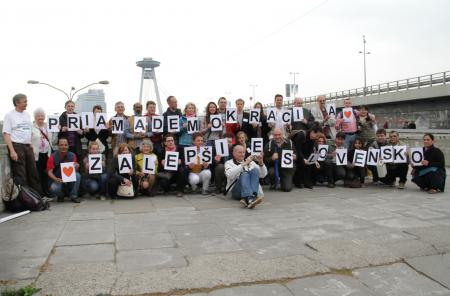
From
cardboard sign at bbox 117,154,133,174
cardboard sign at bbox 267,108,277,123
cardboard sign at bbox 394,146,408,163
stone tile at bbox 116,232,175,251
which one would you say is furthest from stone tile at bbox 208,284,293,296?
cardboard sign at bbox 394,146,408,163

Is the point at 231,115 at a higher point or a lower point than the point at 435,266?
higher

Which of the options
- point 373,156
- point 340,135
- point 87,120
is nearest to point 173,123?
point 87,120

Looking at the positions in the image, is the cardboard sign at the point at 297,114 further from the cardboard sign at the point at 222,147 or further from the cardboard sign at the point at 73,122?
the cardboard sign at the point at 73,122

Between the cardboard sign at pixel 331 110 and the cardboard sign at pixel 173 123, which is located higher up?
the cardboard sign at pixel 331 110

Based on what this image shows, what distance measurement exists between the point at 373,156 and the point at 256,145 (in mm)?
2713

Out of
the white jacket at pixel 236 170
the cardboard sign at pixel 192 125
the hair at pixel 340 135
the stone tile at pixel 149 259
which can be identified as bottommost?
the stone tile at pixel 149 259

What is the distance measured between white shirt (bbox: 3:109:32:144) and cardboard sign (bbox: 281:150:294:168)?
4.98m

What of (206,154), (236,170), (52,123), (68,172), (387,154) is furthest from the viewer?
(387,154)

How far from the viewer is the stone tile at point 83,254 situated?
14.9 feet

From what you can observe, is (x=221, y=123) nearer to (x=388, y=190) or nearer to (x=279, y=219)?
(x=279, y=219)

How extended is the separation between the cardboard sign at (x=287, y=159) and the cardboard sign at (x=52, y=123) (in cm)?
468

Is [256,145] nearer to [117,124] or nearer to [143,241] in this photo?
[117,124]

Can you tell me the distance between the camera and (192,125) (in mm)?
9109

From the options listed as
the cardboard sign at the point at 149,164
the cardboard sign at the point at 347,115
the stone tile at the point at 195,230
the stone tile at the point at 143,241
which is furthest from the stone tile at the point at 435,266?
the cardboard sign at the point at 347,115
